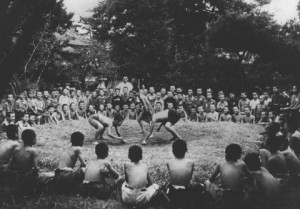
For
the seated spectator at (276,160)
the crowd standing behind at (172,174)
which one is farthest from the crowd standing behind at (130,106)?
the seated spectator at (276,160)

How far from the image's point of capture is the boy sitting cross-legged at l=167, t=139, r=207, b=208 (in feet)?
18.0

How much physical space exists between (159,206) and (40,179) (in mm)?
2033

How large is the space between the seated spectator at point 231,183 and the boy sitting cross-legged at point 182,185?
0.24 meters

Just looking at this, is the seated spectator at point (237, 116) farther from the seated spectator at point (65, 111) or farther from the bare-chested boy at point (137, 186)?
the bare-chested boy at point (137, 186)

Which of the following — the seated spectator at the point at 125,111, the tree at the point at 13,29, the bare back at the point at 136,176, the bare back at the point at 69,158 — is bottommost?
the bare back at the point at 136,176

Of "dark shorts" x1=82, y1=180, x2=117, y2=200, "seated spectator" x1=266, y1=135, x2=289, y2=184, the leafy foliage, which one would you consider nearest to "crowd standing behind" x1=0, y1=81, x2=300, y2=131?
the leafy foliage

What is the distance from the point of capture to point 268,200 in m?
5.40

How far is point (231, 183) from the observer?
547 cm

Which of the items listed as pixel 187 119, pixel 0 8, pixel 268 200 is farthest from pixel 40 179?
pixel 187 119

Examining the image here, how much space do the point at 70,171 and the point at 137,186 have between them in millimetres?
1196

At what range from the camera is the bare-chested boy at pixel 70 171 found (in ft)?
19.9

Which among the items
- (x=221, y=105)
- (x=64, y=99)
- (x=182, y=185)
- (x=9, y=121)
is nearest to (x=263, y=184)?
(x=182, y=185)

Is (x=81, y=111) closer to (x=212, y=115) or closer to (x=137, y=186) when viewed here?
(x=212, y=115)

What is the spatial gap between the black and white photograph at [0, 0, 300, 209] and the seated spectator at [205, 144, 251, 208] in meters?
0.01
